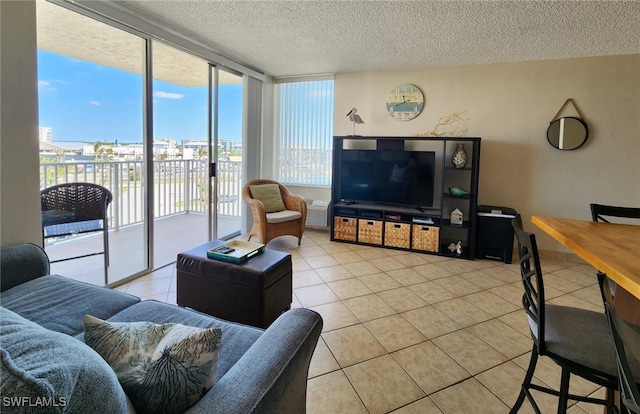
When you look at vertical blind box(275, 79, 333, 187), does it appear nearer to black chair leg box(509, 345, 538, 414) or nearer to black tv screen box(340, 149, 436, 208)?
black tv screen box(340, 149, 436, 208)

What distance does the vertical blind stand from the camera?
504 centimetres

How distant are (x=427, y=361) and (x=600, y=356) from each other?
1.01 m

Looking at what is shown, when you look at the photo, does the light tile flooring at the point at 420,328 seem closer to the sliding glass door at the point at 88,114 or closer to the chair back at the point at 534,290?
the chair back at the point at 534,290

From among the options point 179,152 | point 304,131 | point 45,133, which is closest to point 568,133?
point 304,131

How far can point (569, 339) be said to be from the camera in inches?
46.7

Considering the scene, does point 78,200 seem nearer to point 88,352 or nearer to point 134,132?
point 134,132

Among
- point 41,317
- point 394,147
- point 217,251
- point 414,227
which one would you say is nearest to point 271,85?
point 394,147

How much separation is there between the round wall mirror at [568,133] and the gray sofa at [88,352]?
4.07 metres

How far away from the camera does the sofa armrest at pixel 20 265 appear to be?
1.67 meters

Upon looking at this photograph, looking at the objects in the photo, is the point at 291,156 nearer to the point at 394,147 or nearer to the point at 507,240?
the point at 394,147

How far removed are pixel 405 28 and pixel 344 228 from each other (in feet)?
8.20

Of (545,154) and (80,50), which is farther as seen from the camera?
(545,154)

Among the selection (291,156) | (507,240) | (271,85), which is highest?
(271,85)

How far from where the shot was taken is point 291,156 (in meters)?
5.30
